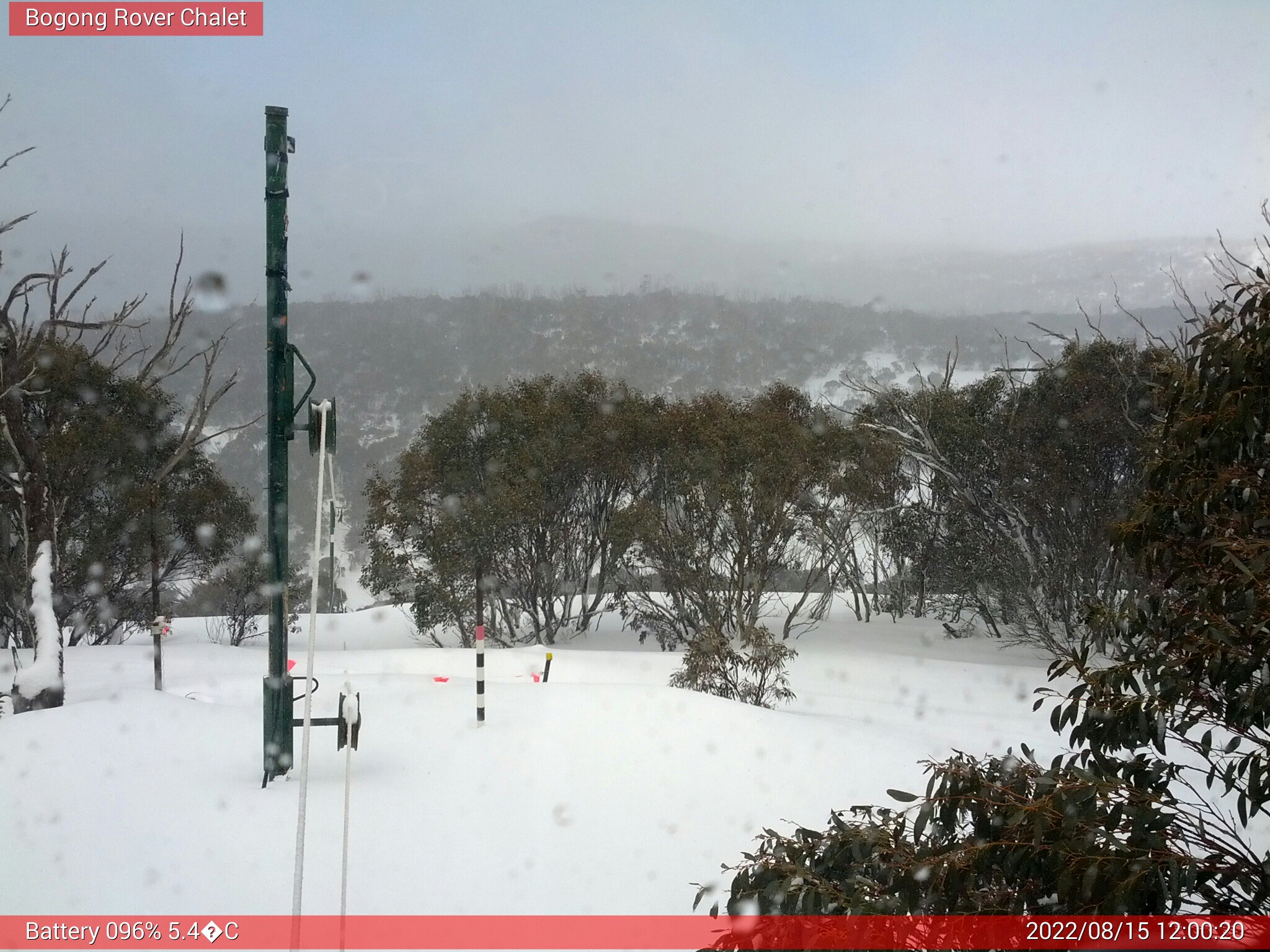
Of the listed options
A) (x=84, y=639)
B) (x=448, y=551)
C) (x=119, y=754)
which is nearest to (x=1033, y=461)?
(x=448, y=551)

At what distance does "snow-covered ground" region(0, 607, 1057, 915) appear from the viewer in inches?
133

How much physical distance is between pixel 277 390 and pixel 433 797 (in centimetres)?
216

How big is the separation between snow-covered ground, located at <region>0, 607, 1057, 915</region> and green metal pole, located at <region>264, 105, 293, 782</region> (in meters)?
0.26

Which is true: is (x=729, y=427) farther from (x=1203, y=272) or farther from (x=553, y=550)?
(x=1203, y=272)

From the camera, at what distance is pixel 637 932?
3.33 m

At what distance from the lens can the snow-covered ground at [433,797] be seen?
3.37 metres

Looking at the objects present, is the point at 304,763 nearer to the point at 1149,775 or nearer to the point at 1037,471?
the point at 1149,775

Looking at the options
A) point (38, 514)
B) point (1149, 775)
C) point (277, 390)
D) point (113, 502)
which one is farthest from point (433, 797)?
point (113, 502)

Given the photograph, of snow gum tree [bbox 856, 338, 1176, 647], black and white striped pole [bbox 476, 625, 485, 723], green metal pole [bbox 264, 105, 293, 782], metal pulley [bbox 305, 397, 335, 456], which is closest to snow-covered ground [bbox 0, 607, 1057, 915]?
black and white striped pole [bbox 476, 625, 485, 723]

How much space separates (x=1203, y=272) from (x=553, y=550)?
1617 cm

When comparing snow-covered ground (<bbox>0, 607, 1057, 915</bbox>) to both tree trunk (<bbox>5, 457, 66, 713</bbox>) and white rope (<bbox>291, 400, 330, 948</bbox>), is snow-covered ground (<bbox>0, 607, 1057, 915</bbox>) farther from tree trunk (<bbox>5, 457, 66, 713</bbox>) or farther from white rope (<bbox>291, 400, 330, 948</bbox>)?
tree trunk (<bbox>5, 457, 66, 713</bbox>)

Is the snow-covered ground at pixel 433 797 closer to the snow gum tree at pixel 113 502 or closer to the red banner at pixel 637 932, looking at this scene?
the red banner at pixel 637 932

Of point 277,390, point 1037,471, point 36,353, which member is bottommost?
point 1037,471

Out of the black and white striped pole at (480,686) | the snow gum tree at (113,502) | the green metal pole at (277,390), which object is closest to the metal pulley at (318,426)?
the green metal pole at (277,390)
